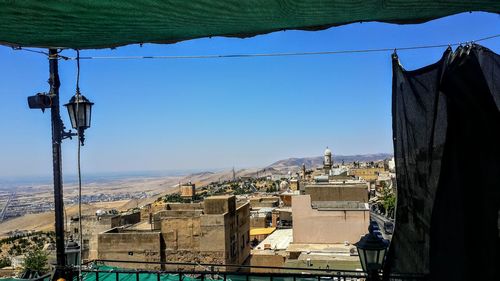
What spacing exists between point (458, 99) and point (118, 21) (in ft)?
5.91

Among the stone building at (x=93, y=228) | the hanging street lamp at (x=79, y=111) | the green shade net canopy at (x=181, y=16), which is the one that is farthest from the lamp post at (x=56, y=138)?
the stone building at (x=93, y=228)

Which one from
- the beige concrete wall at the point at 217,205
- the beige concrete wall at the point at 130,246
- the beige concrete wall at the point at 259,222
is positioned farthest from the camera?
the beige concrete wall at the point at 259,222

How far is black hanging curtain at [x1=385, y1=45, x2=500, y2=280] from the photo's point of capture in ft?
7.67

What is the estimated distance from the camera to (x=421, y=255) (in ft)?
9.05

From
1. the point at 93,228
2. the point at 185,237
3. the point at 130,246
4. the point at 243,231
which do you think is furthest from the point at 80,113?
the point at 93,228

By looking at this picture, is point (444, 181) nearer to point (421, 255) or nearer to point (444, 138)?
point (444, 138)

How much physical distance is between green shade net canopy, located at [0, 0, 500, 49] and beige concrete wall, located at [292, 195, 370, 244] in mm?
21652

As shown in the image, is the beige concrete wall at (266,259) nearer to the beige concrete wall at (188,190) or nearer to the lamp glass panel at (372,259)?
the lamp glass panel at (372,259)

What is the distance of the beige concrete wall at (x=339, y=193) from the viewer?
1026 inches

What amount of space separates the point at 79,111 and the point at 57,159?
0.63 meters

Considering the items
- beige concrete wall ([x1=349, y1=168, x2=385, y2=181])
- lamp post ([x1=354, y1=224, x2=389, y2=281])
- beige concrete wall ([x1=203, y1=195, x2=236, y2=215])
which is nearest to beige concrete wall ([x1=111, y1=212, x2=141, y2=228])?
beige concrete wall ([x1=203, y1=195, x2=236, y2=215])

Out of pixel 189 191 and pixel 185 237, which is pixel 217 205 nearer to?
pixel 185 237

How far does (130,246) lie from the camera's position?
1828 centimetres

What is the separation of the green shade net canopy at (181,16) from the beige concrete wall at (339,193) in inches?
947
